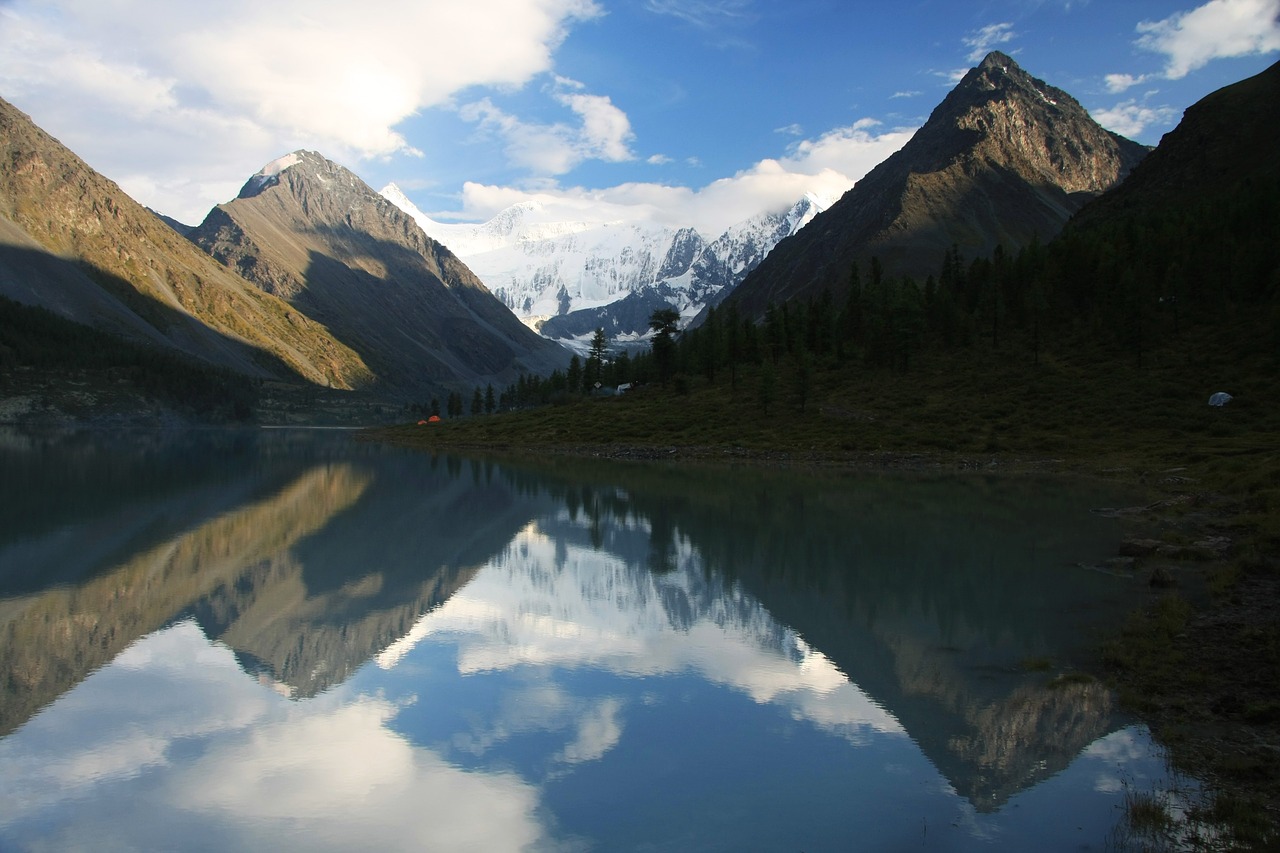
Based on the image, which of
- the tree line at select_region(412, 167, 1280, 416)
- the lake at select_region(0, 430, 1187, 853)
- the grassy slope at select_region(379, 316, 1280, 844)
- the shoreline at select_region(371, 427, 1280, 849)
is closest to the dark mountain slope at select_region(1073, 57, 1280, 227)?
the tree line at select_region(412, 167, 1280, 416)

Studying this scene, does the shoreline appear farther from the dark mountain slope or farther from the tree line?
the dark mountain slope

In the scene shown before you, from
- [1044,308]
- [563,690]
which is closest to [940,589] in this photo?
[563,690]

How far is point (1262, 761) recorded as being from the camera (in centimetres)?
1165

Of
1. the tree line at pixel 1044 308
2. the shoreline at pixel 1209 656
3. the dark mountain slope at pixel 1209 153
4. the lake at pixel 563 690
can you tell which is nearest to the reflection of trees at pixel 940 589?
the lake at pixel 563 690

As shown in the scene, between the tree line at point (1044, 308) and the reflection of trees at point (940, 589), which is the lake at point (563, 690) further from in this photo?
the tree line at point (1044, 308)

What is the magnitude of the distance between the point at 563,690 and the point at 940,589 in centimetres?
1346

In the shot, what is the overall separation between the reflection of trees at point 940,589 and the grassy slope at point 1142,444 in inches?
74.7

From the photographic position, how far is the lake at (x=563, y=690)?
11.1 meters

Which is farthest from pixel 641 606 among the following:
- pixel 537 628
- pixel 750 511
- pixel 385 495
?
pixel 385 495

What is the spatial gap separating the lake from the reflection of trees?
11 centimetres

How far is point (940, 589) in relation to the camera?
961 inches

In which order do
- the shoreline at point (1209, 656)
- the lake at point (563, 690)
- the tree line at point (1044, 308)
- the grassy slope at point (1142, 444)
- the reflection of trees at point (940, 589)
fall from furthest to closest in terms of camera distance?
the tree line at point (1044, 308) < the grassy slope at point (1142, 444) < the reflection of trees at point (940, 589) < the lake at point (563, 690) < the shoreline at point (1209, 656)

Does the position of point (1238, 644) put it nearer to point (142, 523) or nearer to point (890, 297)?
point (142, 523)

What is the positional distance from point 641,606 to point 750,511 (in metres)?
20.6
